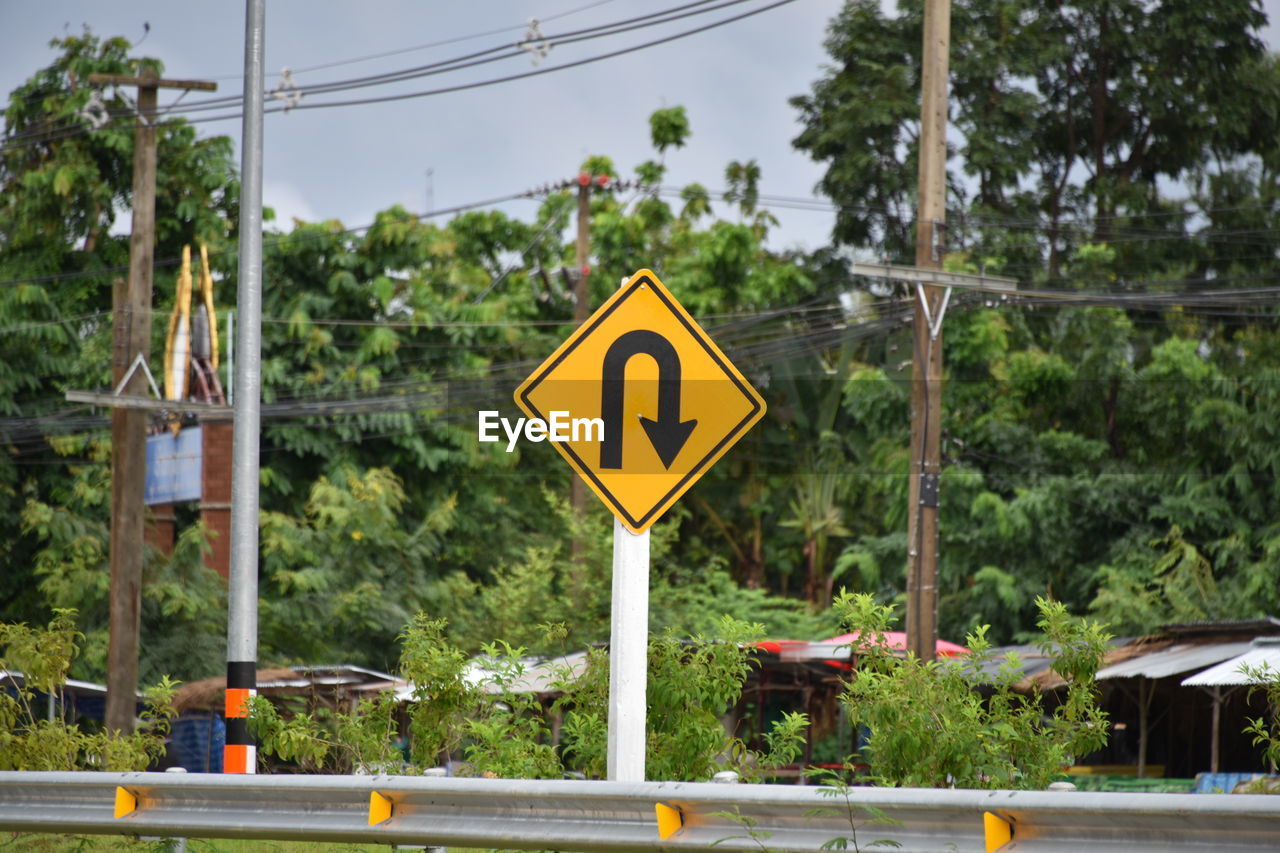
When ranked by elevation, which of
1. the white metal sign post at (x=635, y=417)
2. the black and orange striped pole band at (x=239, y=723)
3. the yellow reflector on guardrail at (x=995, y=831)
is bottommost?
the black and orange striped pole band at (x=239, y=723)

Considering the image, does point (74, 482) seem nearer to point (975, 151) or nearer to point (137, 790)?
point (975, 151)

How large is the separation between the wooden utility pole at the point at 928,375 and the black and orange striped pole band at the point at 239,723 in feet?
30.9

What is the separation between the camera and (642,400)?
5312 millimetres

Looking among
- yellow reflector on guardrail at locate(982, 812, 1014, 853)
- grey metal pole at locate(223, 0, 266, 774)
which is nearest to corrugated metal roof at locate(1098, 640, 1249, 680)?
grey metal pole at locate(223, 0, 266, 774)

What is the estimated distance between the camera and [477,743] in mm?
6738

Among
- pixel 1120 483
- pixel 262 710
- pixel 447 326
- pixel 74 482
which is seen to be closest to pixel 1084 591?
pixel 1120 483

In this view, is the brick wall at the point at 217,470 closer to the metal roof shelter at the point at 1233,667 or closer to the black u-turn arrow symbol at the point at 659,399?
the metal roof shelter at the point at 1233,667

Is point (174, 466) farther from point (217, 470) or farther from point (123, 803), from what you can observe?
point (123, 803)

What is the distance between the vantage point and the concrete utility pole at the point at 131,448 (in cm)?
2033

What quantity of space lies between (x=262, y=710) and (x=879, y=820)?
3730 mm

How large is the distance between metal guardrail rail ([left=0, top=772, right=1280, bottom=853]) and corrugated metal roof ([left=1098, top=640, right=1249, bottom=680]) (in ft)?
51.6

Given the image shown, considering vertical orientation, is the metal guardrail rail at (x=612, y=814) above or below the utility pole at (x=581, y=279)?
below

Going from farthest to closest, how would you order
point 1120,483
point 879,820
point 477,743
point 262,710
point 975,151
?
point 975,151, point 1120,483, point 262,710, point 477,743, point 879,820

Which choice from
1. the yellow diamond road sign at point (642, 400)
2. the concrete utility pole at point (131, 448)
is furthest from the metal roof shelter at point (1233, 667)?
the concrete utility pole at point (131, 448)
